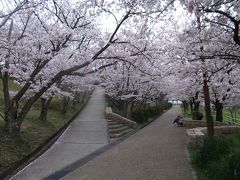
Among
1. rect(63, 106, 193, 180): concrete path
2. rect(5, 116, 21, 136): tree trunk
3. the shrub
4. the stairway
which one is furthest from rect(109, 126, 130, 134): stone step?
the shrub

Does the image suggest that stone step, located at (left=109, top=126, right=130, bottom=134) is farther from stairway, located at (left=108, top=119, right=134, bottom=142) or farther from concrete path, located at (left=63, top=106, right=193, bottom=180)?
concrete path, located at (left=63, top=106, right=193, bottom=180)

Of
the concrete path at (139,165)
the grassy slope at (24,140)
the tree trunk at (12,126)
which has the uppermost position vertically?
the tree trunk at (12,126)

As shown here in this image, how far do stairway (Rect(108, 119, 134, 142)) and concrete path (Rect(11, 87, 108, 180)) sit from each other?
1.10 ft

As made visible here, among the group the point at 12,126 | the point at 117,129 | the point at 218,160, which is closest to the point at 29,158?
the point at 12,126

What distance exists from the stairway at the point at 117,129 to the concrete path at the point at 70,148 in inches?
13.2

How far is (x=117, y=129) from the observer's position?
19.4 m

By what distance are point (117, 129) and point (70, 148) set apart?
6.21 metres

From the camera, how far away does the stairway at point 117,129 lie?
57.7ft

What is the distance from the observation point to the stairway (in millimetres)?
17578

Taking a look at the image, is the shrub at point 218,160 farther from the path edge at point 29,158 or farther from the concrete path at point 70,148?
the path edge at point 29,158

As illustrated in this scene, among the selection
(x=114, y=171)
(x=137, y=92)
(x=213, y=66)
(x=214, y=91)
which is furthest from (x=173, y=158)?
(x=137, y=92)

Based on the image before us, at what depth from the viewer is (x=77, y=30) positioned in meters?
13.8

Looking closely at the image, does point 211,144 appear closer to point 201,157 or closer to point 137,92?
point 201,157

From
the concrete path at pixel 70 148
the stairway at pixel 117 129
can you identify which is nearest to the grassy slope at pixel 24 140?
the concrete path at pixel 70 148
